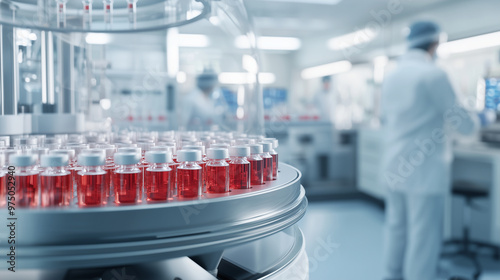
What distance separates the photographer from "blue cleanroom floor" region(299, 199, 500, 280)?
265 cm

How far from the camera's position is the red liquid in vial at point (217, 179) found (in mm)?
896

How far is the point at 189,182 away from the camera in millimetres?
854

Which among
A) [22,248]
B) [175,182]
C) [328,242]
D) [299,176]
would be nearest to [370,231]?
[328,242]

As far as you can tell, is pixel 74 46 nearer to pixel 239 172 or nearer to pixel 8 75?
pixel 8 75

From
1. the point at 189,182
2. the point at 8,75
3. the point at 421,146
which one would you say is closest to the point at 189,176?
the point at 189,182

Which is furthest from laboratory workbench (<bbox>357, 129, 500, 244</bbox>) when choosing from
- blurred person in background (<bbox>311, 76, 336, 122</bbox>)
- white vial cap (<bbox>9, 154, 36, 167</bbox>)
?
blurred person in background (<bbox>311, 76, 336, 122</bbox>)

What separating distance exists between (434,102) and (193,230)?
2.04 m

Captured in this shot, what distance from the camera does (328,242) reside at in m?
3.20

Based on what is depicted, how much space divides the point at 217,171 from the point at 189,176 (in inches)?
3.2

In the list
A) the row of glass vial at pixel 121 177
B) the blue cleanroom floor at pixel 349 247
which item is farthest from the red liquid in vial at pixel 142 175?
the blue cleanroom floor at pixel 349 247

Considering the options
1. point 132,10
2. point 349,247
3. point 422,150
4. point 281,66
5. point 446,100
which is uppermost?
point 281,66

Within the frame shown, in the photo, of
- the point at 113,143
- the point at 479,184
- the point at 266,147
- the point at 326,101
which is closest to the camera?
the point at 266,147

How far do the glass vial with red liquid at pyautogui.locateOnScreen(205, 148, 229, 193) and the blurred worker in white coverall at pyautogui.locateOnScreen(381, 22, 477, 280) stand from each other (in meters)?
1.77

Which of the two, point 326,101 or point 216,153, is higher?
point 326,101
